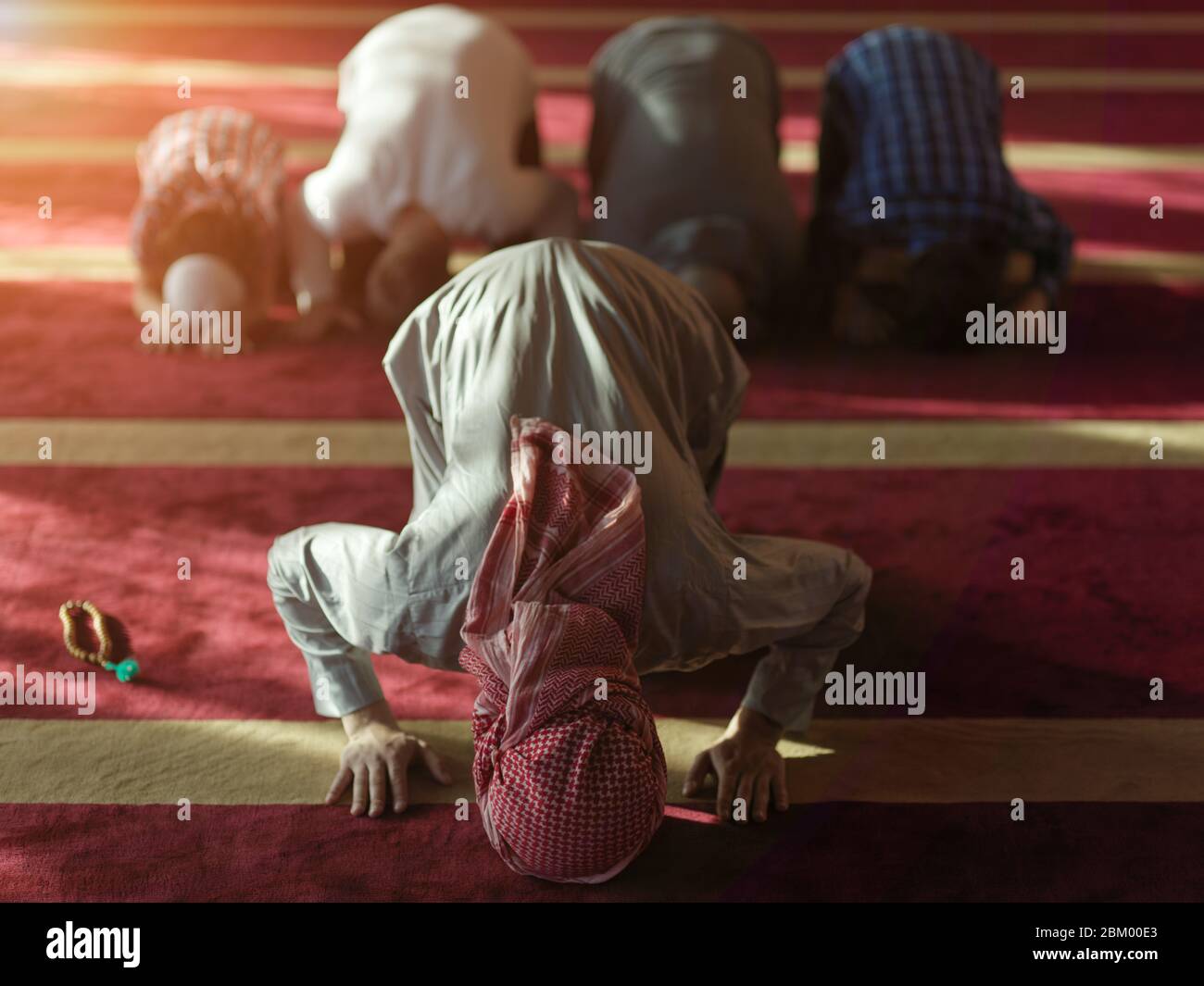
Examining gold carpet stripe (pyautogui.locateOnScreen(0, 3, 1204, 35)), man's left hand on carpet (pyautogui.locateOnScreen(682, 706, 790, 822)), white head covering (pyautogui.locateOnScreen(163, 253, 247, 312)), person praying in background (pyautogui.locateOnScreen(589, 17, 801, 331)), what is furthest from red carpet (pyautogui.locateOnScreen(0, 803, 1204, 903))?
gold carpet stripe (pyautogui.locateOnScreen(0, 3, 1204, 35))

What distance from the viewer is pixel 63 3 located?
627 centimetres

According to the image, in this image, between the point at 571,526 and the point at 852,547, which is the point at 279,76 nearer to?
the point at 852,547

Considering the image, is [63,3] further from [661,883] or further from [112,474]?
[661,883]

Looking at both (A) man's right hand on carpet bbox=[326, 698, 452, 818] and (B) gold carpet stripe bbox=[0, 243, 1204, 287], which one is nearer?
(A) man's right hand on carpet bbox=[326, 698, 452, 818]

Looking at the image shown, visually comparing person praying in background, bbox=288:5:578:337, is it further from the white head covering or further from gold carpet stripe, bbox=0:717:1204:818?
gold carpet stripe, bbox=0:717:1204:818

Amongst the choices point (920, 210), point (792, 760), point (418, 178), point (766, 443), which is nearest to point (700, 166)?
point (920, 210)

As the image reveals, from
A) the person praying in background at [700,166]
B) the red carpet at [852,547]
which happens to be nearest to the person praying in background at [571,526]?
the red carpet at [852,547]

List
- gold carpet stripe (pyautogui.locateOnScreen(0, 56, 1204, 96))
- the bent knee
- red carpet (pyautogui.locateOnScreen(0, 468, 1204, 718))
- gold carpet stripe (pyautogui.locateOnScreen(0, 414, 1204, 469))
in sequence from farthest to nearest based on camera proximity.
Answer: gold carpet stripe (pyautogui.locateOnScreen(0, 56, 1204, 96)) < gold carpet stripe (pyautogui.locateOnScreen(0, 414, 1204, 469)) < red carpet (pyautogui.locateOnScreen(0, 468, 1204, 718)) < the bent knee

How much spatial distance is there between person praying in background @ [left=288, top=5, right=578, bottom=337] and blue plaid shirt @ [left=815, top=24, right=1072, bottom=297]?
0.62 m

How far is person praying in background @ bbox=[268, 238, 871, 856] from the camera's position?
157cm

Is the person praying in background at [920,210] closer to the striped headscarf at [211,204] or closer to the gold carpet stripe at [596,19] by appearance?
the striped headscarf at [211,204]

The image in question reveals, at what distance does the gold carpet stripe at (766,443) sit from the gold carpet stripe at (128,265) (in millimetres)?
780

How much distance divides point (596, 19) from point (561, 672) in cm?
492

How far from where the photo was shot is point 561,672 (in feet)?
4.67
